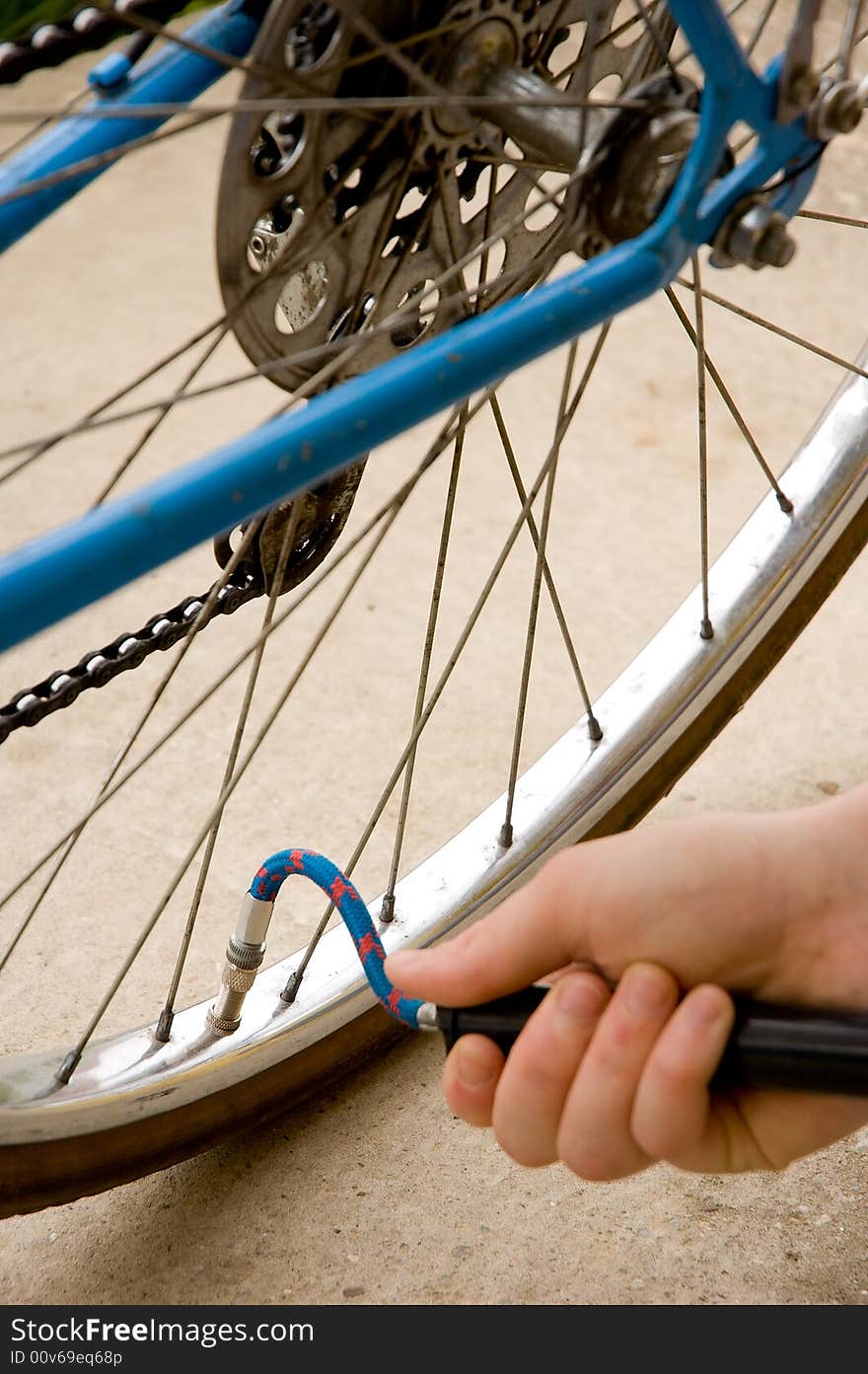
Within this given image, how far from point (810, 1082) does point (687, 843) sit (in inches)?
3.6

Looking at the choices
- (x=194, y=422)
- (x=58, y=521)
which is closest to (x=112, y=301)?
(x=194, y=422)

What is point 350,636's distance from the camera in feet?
3.56

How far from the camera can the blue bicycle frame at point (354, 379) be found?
42cm

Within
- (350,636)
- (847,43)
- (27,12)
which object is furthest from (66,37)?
(27,12)

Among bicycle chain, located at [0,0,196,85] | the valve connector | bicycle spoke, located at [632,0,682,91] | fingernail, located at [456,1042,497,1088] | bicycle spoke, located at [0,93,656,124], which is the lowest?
the valve connector

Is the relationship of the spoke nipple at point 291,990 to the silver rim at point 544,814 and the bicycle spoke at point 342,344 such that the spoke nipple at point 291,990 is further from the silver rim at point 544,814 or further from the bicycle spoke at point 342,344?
the bicycle spoke at point 342,344

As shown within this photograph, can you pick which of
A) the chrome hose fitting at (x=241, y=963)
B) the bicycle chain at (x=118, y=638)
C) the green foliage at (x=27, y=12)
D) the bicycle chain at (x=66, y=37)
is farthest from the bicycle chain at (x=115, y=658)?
the green foliage at (x=27, y=12)

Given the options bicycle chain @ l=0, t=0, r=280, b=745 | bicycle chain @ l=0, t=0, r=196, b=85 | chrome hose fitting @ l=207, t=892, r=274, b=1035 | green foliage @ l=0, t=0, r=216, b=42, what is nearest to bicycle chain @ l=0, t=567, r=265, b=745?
bicycle chain @ l=0, t=0, r=280, b=745

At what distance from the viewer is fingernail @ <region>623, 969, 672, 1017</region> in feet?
1.63

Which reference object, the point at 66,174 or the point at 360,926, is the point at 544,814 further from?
the point at 66,174

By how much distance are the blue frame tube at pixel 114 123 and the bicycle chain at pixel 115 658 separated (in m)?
0.18

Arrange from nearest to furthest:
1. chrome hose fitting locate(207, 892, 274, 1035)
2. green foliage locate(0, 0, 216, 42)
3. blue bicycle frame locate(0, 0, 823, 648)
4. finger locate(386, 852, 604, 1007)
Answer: blue bicycle frame locate(0, 0, 823, 648), finger locate(386, 852, 604, 1007), chrome hose fitting locate(207, 892, 274, 1035), green foliage locate(0, 0, 216, 42)

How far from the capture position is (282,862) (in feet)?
1.98

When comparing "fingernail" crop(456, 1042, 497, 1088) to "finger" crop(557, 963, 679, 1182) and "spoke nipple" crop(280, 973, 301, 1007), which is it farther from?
→ "spoke nipple" crop(280, 973, 301, 1007)
